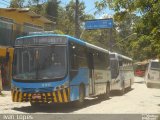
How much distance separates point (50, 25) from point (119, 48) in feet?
128

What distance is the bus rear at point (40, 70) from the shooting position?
54.7 feet

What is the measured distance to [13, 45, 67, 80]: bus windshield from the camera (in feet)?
55.4

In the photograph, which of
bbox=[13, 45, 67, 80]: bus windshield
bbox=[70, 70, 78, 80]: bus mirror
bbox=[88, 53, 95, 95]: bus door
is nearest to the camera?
bbox=[13, 45, 67, 80]: bus windshield

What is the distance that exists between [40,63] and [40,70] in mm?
318

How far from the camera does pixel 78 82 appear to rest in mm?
18297

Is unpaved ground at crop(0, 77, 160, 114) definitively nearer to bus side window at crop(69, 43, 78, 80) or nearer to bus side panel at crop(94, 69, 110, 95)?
bus side panel at crop(94, 69, 110, 95)

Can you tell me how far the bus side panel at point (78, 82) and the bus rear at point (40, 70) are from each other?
0.57 meters

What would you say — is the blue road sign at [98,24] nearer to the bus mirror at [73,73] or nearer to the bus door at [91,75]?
the bus door at [91,75]

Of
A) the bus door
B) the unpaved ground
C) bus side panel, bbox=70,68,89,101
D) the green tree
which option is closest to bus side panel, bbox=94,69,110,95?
the bus door

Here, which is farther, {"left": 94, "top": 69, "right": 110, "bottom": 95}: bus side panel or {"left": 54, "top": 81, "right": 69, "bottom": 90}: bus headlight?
{"left": 94, "top": 69, "right": 110, "bottom": 95}: bus side panel

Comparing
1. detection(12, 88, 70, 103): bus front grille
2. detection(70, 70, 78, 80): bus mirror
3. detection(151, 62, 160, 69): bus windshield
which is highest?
detection(151, 62, 160, 69): bus windshield

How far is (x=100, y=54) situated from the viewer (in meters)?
23.8

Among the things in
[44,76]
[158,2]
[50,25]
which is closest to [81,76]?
[44,76]

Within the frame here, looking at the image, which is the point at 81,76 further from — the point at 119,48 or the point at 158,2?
the point at 119,48
